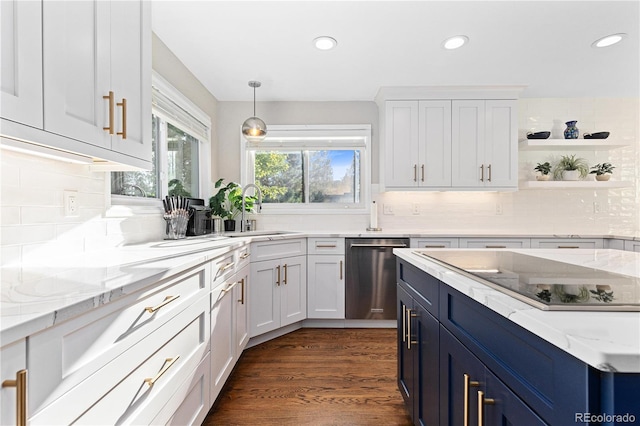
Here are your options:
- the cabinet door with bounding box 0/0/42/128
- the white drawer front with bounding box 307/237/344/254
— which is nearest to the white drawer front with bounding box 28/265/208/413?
the cabinet door with bounding box 0/0/42/128

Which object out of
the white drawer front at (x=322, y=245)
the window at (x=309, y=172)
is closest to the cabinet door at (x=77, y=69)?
the white drawer front at (x=322, y=245)

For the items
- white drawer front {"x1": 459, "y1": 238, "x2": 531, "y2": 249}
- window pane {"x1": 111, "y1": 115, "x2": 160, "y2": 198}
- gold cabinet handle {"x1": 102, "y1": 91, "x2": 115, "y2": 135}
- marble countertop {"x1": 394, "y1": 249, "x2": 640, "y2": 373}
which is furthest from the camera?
white drawer front {"x1": 459, "y1": 238, "x2": 531, "y2": 249}

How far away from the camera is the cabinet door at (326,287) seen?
121 inches

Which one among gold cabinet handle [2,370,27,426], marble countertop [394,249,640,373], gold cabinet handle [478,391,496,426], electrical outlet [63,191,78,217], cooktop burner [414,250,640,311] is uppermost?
electrical outlet [63,191,78,217]

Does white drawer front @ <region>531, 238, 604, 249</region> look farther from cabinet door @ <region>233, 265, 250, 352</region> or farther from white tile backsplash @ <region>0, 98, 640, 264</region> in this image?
cabinet door @ <region>233, 265, 250, 352</region>

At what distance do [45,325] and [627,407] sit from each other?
997mm

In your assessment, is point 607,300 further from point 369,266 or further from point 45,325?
point 369,266

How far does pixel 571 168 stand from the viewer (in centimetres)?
341

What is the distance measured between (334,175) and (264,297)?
1685 millimetres

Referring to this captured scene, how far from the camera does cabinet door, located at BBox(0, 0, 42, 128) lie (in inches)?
32.0

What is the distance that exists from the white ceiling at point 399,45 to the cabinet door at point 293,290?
1.74m

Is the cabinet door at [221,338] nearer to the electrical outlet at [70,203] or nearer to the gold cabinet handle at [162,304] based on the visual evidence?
the gold cabinet handle at [162,304]

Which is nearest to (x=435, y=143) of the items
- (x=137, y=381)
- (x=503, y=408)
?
(x=503, y=408)

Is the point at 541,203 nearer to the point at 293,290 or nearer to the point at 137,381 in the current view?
the point at 293,290
